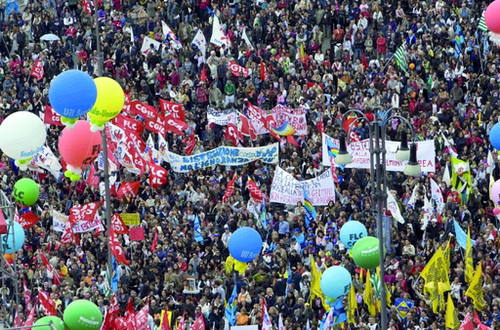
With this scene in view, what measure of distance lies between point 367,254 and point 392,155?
274 inches

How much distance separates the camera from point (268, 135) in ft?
142

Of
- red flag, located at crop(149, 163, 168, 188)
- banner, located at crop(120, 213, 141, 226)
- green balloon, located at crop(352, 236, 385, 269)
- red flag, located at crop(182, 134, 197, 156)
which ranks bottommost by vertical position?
green balloon, located at crop(352, 236, 385, 269)

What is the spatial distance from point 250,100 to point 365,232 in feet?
38.1

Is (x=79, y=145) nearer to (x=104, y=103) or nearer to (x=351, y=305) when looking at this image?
(x=104, y=103)

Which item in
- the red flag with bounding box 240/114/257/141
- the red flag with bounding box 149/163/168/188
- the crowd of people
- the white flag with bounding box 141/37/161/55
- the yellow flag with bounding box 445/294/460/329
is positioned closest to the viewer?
the yellow flag with bounding box 445/294/460/329

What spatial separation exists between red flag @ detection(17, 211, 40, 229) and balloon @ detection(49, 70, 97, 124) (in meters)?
8.37

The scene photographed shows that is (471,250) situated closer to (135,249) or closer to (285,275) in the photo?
(285,275)

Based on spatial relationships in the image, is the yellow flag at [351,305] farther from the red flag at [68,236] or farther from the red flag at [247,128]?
the red flag at [247,128]

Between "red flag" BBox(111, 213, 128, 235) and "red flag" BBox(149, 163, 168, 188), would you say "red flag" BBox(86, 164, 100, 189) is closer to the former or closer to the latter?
"red flag" BBox(149, 163, 168, 188)

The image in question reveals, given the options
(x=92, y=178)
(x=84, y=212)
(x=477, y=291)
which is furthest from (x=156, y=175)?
(x=477, y=291)

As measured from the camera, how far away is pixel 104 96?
33.8 metres

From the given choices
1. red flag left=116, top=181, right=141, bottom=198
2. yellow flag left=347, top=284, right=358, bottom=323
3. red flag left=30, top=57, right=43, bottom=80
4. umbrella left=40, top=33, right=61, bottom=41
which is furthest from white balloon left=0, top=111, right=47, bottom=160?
umbrella left=40, top=33, right=61, bottom=41

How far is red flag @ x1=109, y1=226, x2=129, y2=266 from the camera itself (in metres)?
36.9

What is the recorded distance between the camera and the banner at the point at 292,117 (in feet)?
140
